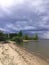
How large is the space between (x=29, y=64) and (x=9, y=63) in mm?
1271

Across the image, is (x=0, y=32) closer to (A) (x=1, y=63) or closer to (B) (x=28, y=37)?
(B) (x=28, y=37)

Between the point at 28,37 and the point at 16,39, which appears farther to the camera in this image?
the point at 28,37

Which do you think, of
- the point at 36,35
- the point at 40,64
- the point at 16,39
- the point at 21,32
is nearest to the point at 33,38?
the point at 36,35

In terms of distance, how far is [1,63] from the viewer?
38.7ft

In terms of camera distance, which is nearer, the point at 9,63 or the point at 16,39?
the point at 9,63

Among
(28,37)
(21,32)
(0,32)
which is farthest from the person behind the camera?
(28,37)

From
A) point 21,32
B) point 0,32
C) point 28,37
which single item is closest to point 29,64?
point 0,32

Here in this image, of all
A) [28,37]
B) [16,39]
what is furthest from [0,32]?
[28,37]

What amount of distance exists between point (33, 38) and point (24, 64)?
281 ft

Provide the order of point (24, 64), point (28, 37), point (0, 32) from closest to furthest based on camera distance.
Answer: point (24, 64)
point (0, 32)
point (28, 37)

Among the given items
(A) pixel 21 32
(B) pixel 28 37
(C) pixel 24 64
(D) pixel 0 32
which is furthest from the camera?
(B) pixel 28 37

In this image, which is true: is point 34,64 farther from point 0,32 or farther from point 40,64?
point 0,32

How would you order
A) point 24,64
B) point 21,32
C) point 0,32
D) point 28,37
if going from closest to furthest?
1. point 24,64
2. point 0,32
3. point 21,32
4. point 28,37

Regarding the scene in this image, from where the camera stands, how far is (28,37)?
9550cm
